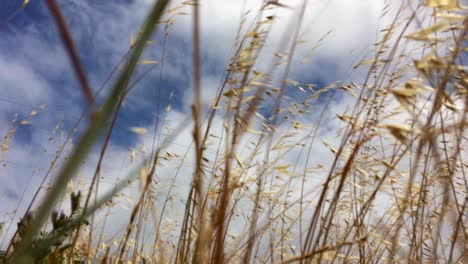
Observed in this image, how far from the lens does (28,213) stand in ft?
3.50

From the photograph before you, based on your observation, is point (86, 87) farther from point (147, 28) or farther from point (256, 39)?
point (256, 39)

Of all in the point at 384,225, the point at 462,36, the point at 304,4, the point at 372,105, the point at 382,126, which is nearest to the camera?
the point at 382,126

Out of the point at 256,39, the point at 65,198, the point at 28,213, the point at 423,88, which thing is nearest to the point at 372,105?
the point at 256,39

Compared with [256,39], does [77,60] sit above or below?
below

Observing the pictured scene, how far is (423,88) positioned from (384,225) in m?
1.51

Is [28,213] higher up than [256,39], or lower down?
lower down

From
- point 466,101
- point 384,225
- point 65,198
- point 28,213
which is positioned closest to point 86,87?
point 28,213

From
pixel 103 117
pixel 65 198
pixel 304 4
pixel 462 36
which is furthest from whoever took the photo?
pixel 65 198

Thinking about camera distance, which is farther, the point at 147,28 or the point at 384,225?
the point at 384,225

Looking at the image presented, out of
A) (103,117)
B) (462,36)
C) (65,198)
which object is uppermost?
(462,36)

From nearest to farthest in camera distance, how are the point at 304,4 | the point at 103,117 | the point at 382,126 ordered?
the point at 103,117 < the point at 382,126 < the point at 304,4

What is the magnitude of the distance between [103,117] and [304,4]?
856mm

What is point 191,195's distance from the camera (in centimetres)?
135

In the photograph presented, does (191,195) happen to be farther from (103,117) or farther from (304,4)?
(103,117)
